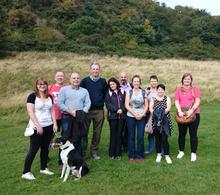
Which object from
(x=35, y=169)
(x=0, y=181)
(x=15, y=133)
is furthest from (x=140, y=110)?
(x=15, y=133)

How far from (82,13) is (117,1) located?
42.3ft

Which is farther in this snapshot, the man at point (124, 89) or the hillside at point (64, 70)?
the hillside at point (64, 70)

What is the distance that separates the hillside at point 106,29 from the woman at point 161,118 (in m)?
27.3

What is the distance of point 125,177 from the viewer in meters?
7.39

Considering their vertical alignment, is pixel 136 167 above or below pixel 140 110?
below

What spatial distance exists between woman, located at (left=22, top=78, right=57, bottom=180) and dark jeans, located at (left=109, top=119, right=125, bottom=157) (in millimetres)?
1585

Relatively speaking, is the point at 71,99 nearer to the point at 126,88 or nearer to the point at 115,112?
the point at 115,112

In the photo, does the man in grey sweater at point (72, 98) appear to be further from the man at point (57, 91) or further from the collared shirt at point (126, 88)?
the collared shirt at point (126, 88)

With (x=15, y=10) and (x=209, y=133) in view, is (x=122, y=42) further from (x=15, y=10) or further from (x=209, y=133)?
(x=209, y=133)

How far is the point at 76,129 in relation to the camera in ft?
24.3

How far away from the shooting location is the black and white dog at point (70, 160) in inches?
281

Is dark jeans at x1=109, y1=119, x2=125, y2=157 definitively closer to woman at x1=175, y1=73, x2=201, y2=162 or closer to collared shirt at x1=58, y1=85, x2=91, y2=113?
collared shirt at x1=58, y1=85, x2=91, y2=113

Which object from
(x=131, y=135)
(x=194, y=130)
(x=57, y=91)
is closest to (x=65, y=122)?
(x=57, y=91)

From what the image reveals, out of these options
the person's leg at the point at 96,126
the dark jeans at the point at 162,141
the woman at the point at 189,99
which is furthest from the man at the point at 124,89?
the woman at the point at 189,99
